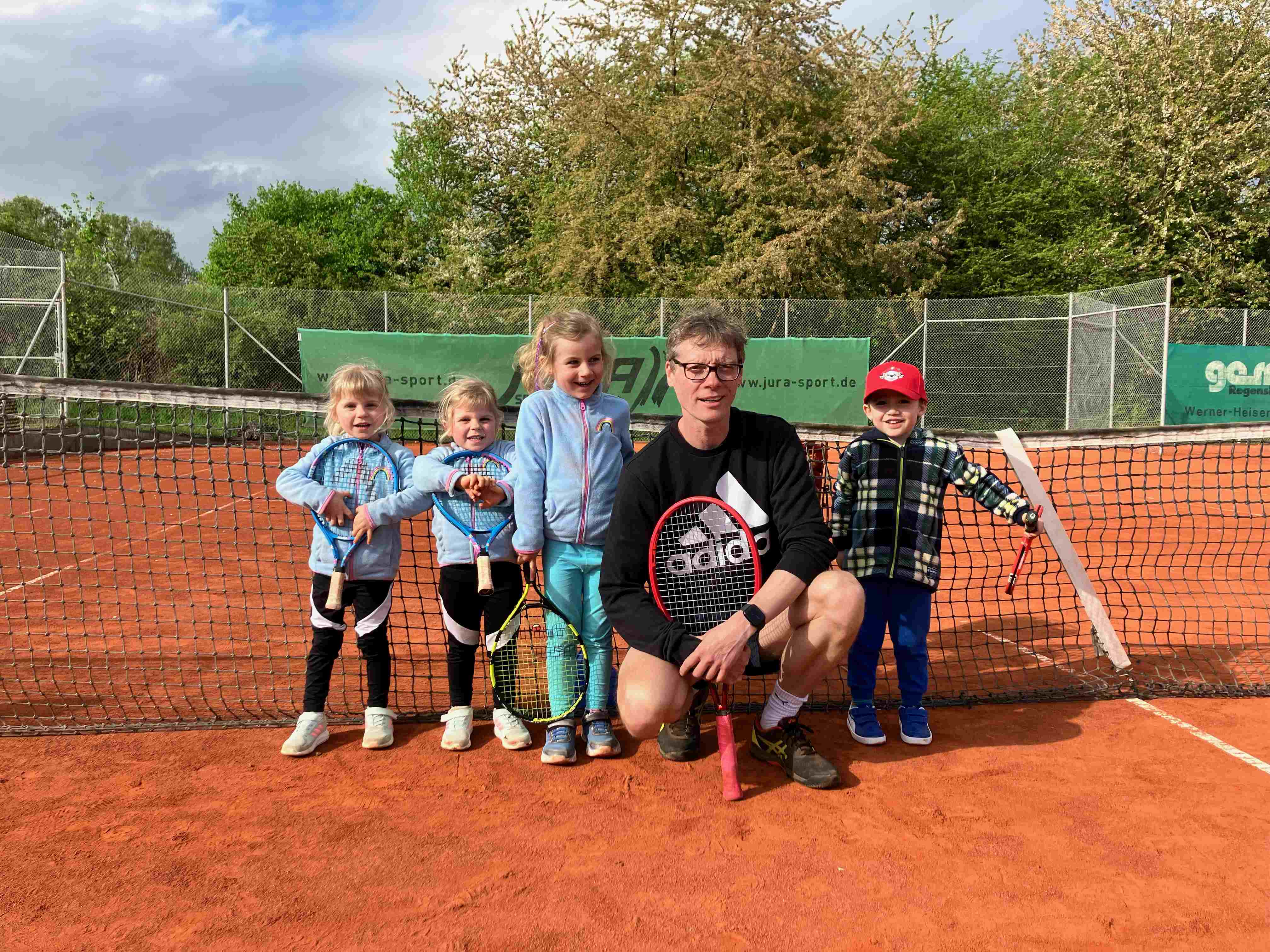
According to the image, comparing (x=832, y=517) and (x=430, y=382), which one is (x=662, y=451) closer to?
(x=832, y=517)

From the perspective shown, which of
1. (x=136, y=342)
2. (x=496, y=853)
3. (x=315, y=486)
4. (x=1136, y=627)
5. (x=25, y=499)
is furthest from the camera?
(x=136, y=342)

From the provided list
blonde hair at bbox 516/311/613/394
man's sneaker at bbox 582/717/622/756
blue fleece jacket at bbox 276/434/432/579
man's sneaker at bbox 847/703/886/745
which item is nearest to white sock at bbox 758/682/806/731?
man's sneaker at bbox 847/703/886/745

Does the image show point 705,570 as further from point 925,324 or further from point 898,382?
point 925,324

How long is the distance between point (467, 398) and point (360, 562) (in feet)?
2.48

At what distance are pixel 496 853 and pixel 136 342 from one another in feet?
45.3

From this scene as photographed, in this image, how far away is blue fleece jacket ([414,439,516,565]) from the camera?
3.34m

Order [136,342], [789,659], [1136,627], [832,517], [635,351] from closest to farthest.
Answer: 1. [789,659]
2. [832,517]
3. [1136,627]
4. [136,342]
5. [635,351]

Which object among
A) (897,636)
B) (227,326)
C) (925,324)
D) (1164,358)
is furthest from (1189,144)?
(897,636)

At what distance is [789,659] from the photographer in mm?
3043

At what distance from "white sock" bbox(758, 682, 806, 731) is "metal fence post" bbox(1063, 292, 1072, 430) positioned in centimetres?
1335

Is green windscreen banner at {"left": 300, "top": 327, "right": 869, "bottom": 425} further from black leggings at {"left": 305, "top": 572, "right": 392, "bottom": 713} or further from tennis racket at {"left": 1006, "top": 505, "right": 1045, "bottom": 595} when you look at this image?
black leggings at {"left": 305, "top": 572, "right": 392, "bottom": 713}

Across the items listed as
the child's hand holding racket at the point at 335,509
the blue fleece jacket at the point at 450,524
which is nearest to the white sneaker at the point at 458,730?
the blue fleece jacket at the point at 450,524

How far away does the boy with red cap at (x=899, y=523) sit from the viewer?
3463 mm

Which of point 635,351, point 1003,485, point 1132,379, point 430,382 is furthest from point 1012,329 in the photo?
point 1003,485
